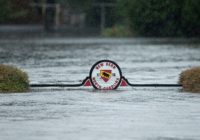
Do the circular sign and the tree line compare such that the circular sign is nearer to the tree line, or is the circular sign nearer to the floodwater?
the floodwater

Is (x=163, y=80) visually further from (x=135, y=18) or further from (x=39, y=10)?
(x=39, y=10)

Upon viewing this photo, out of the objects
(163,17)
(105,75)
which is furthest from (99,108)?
(163,17)

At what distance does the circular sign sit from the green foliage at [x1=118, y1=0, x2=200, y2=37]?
3200 centimetres

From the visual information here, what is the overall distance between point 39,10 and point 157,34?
17560 mm

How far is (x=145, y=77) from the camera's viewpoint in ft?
77.3

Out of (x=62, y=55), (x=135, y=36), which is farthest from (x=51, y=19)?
(x=62, y=55)

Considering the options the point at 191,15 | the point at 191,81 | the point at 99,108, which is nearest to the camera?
the point at 99,108

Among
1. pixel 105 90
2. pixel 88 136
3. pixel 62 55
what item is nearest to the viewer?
pixel 88 136

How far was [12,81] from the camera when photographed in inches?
755

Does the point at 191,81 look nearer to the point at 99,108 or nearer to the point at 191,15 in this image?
the point at 99,108

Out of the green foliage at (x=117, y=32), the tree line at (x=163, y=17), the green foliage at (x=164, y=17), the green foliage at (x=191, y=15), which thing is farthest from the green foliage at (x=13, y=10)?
the green foliage at (x=191, y=15)

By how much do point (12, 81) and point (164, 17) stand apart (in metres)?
33.5

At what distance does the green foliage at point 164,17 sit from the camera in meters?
51.2

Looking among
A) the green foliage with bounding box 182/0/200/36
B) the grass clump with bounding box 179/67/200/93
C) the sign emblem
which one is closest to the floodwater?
the grass clump with bounding box 179/67/200/93
